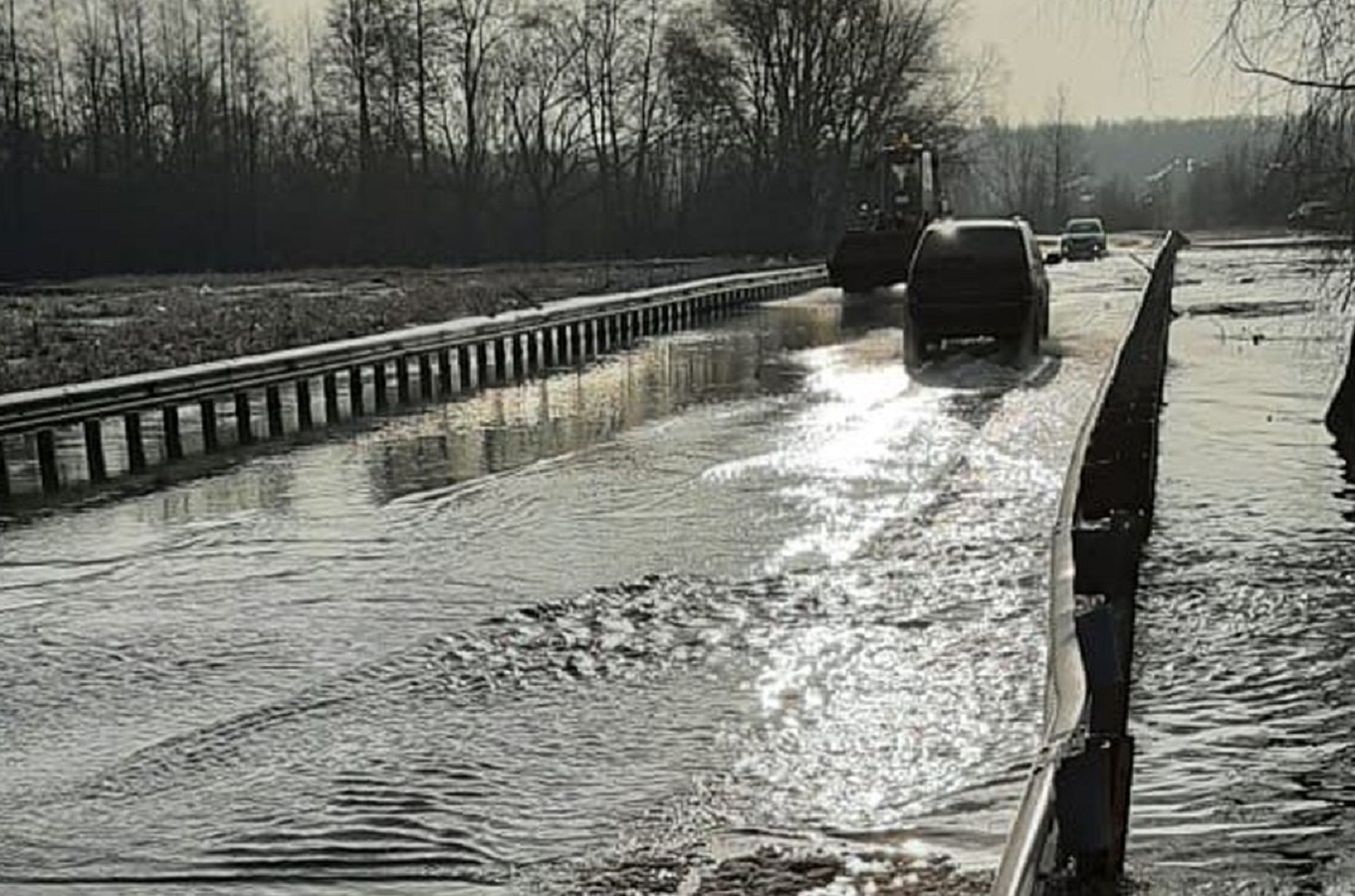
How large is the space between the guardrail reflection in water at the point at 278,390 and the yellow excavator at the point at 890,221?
9242mm

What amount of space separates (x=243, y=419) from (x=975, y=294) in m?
10.4

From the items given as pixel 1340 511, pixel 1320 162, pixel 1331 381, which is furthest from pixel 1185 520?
pixel 1331 381

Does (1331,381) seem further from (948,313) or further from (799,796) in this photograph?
(799,796)

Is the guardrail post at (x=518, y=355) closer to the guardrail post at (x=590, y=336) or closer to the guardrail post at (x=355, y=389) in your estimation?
the guardrail post at (x=590, y=336)

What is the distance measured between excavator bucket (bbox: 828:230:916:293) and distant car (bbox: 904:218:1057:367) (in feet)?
58.4

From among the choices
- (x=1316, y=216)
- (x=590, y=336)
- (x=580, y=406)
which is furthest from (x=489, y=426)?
(x=590, y=336)

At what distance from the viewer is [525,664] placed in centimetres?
842

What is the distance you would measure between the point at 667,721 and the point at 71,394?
10981mm

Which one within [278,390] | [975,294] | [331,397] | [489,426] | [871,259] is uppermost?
[871,259]

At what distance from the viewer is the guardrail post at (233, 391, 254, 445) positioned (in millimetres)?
18984

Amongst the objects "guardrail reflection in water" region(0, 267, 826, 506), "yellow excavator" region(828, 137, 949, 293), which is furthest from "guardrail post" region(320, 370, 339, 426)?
"yellow excavator" region(828, 137, 949, 293)

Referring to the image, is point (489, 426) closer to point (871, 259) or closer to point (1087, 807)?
point (1087, 807)

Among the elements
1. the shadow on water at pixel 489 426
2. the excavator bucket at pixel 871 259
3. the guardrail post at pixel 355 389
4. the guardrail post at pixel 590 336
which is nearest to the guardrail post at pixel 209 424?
the shadow on water at pixel 489 426

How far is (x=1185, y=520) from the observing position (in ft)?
38.9
